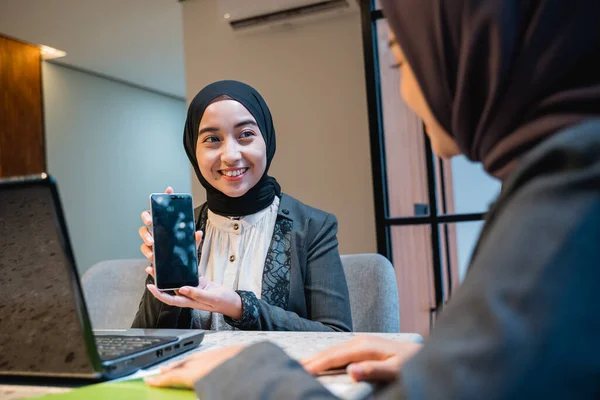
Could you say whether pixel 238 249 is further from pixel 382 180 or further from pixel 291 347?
pixel 382 180

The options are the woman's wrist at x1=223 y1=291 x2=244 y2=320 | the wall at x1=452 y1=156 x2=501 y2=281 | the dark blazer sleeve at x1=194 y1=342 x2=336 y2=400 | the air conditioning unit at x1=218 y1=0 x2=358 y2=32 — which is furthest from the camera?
the air conditioning unit at x1=218 y1=0 x2=358 y2=32

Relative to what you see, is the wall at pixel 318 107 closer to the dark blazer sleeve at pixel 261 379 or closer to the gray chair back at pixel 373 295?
the gray chair back at pixel 373 295

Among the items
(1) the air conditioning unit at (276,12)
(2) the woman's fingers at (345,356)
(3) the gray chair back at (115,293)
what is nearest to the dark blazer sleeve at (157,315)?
(3) the gray chair back at (115,293)

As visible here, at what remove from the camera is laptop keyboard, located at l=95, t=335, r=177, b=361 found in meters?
0.68

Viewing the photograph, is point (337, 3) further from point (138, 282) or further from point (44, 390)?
point (44, 390)

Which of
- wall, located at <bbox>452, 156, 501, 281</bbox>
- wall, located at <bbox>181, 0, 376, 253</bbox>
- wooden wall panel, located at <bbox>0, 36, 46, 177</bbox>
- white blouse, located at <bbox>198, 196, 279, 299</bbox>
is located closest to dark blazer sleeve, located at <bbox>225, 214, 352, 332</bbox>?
white blouse, located at <bbox>198, 196, 279, 299</bbox>

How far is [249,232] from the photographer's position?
135 centimetres

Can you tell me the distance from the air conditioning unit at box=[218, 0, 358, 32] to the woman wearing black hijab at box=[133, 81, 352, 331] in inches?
69.5

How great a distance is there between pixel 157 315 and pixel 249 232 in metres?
0.30

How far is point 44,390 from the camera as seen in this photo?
0.62 metres

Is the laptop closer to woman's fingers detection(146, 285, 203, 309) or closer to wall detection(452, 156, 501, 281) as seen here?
woman's fingers detection(146, 285, 203, 309)

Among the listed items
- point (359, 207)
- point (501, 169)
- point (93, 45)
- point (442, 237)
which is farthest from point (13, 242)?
point (93, 45)

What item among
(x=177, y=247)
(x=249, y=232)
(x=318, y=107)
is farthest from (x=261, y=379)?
(x=318, y=107)

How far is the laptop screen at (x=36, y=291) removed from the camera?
539 mm
